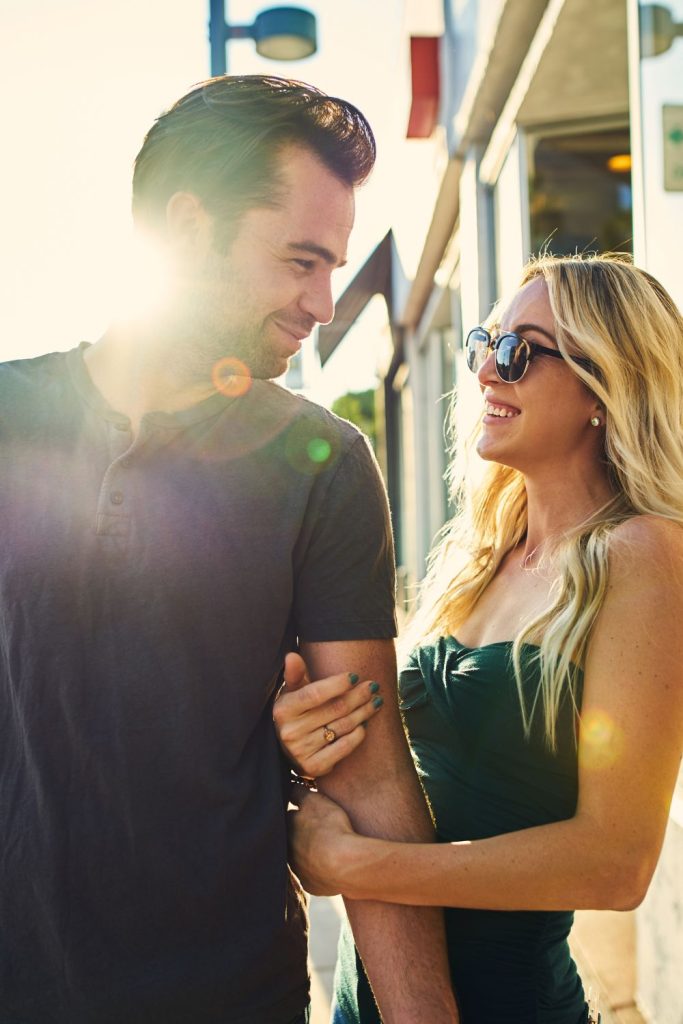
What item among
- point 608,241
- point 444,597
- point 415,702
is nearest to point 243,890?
point 415,702

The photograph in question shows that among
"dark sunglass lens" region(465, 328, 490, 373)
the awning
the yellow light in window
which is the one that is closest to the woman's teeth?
"dark sunglass lens" region(465, 328, 490, 373)

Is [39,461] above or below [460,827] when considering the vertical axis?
above

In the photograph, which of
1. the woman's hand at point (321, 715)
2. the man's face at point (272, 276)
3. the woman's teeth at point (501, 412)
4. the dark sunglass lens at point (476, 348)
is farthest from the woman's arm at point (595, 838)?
the dark sunglass lens at point (476, 348)

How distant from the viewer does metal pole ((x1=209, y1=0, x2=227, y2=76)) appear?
5.61m

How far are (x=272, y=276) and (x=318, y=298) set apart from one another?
0.13 metres

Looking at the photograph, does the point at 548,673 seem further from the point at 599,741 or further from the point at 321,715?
the point at 321,715

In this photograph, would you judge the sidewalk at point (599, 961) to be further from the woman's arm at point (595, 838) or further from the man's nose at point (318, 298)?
the man's nose at point (318, 298)

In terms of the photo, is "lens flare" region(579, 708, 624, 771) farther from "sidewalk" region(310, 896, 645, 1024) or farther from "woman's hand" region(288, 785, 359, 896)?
"sidewalk" region(310, 896, 645, 1024)

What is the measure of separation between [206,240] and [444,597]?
48.2 inches

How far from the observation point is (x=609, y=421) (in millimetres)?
2312

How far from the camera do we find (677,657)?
1.79m

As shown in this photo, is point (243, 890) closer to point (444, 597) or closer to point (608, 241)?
point (444, 597)

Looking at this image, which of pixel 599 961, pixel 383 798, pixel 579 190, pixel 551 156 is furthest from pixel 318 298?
pixel 579 190

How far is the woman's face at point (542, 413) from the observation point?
7.76 ft
